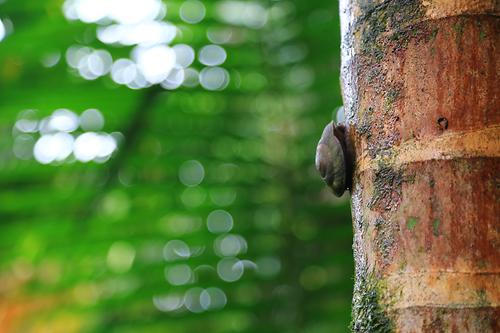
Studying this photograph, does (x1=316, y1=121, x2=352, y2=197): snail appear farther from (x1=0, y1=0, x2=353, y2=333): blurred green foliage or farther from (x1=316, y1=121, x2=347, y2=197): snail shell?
(x1=0, y1=0, x2=353, y2=333): blurred green foliage

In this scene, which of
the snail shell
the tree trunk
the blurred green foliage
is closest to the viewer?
the tree trunk

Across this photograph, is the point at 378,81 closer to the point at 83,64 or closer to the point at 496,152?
the point at 496,152

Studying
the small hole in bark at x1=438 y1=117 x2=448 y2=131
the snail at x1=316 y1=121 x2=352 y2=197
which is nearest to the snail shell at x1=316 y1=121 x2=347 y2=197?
the snail at x1=316 y1=121 x2=352 y2=197

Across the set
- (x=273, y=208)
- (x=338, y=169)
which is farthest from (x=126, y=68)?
(x=338, y=169)

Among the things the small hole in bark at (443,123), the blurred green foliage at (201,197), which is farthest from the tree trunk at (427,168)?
the blurred green foliage at (201,197)

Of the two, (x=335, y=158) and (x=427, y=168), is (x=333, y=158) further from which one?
(x=427, y=168)

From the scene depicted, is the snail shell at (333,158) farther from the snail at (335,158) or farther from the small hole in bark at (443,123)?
the small hole in bark at (443,123)

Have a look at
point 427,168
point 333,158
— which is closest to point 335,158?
point 333,158
